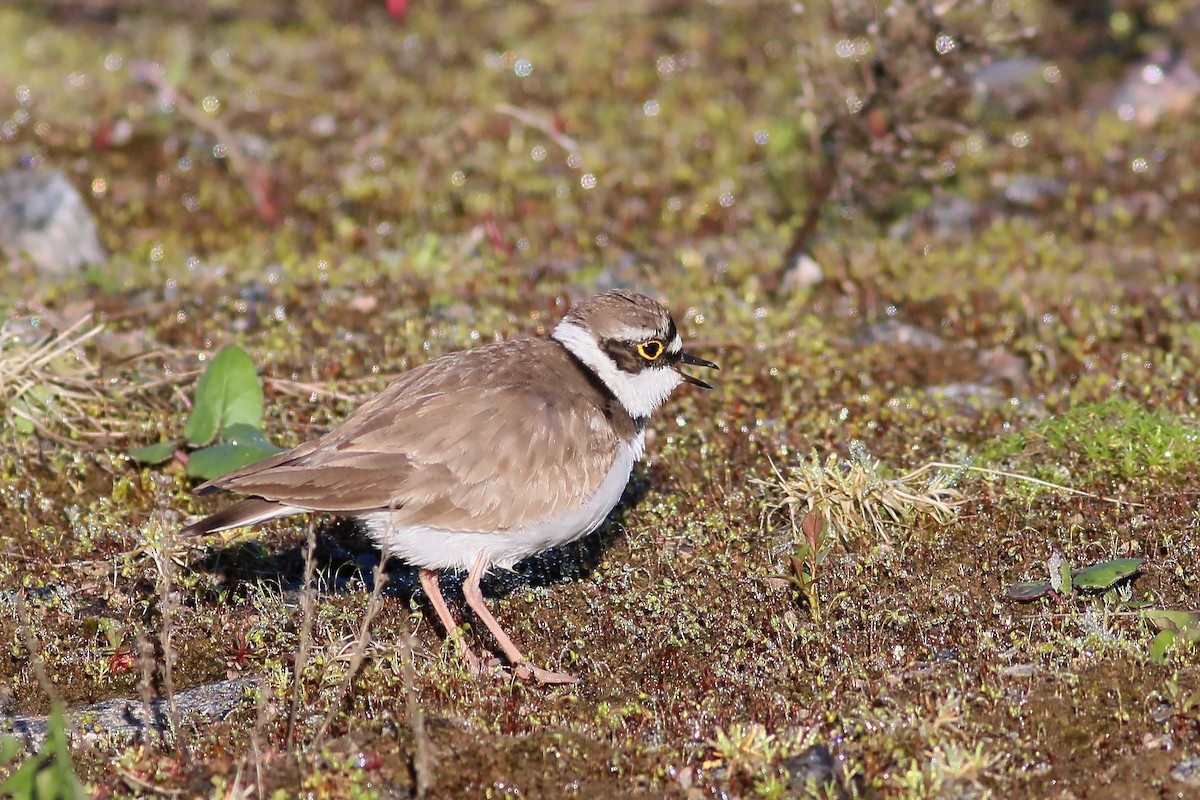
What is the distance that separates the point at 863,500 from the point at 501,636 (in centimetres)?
189

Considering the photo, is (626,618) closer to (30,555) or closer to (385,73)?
(30,555)

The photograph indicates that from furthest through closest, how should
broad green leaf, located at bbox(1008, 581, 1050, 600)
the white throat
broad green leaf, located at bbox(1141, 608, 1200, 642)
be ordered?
the white throat, broad green leaf, located at bbox(1008, 581, 1050, 600), broad green leaf, located at bbox(1141, 608, 1200, 642)

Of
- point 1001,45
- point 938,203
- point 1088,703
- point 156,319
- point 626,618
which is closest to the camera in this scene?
point 1088,703

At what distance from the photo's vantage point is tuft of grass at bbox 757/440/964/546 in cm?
655

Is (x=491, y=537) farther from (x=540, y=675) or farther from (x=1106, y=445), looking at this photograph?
(x=1106, y=445)

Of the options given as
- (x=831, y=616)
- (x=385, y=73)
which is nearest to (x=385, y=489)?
(x=831, y=616)

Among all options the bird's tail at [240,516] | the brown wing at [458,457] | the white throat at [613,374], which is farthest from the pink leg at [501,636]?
the white throat at [613,374]

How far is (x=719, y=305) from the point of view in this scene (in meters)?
9.39

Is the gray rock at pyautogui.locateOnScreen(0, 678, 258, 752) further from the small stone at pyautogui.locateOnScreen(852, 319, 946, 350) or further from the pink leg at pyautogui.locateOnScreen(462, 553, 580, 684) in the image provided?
the small stone at pyautogui.locateOnScreen(852, 319, 946, 350)

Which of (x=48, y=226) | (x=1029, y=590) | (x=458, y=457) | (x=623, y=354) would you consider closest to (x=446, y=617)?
(x=458, y=457)

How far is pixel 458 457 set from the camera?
5941mm

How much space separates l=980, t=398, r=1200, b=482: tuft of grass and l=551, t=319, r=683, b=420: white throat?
193 cm

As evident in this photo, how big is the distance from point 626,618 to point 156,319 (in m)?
4.53

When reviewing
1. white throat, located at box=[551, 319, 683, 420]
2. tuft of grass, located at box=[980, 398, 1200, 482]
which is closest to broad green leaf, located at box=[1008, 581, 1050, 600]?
tuft of grass, located at box=[980, 398, 1200, 482]
